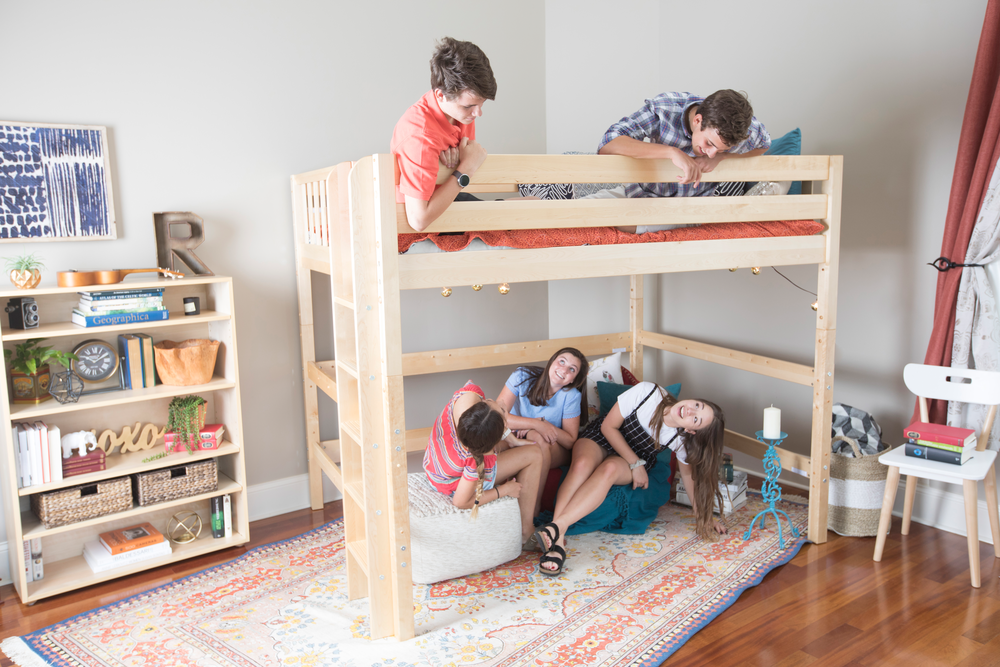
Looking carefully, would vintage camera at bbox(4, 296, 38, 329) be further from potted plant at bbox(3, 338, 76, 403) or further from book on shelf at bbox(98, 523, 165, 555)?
book on shelf at bbox(98, 523, 165, 555)

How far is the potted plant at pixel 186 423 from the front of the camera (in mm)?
2705

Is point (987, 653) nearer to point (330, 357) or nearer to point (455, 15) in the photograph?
point (330, 357)

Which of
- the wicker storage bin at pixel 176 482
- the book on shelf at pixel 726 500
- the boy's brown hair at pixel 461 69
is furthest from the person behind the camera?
the book on shelf at pixel 726 500

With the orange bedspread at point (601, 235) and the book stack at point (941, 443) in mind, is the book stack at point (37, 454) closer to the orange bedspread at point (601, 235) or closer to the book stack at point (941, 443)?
the orange bedspread at point (601, 235)

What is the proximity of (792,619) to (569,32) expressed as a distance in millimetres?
2985

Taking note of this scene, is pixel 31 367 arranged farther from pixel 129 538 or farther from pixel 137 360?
pixel 129 538

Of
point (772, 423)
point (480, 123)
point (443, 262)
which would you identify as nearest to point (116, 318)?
point (443, 262)

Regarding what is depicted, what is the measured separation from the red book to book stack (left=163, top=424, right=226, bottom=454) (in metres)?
2.55

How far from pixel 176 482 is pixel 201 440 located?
0.18 metres

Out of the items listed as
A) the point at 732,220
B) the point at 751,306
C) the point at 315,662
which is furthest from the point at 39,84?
the point at 751,306

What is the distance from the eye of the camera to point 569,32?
375 centimetres

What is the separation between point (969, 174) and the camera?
8.34 feet

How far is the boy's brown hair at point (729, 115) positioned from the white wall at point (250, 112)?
5.22 feet

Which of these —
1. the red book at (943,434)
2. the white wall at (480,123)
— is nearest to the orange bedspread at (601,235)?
the white wall at (480,123)
